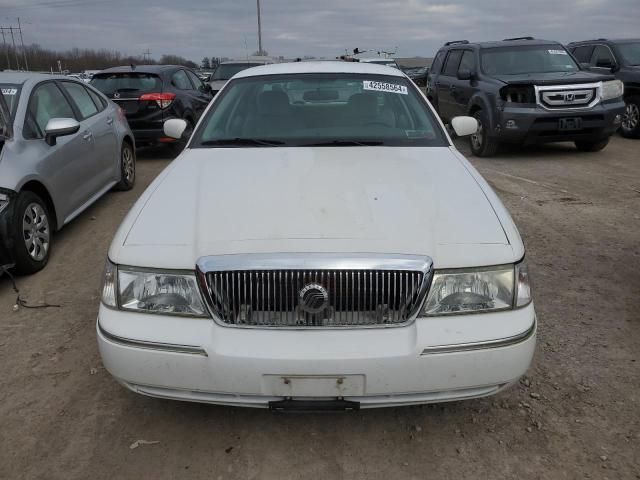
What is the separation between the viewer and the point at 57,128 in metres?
4.64

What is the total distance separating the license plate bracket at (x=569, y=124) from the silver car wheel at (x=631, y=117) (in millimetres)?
2832

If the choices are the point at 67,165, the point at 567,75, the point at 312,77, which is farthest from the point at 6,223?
the point at 567,75

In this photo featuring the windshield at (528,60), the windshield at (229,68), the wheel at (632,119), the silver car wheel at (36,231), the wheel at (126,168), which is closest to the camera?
the silver car wheel at (36,231)

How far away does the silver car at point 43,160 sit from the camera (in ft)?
13.9

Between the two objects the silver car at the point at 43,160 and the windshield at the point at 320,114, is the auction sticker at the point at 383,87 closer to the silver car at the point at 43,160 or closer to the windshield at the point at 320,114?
the windshield at the point at 320,114

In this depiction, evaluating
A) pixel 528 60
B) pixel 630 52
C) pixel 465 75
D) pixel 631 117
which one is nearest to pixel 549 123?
pixel 528 60

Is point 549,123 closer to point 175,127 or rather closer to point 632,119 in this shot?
point 632,119

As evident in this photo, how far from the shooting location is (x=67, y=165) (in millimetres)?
5125

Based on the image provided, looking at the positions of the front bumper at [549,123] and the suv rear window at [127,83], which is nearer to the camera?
the front bumper at [549,123]

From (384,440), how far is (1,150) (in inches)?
145

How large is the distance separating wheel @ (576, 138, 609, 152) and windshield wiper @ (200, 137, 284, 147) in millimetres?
7658

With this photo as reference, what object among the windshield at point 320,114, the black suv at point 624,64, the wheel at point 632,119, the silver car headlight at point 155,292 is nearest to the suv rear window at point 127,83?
the windshield at point 320,114

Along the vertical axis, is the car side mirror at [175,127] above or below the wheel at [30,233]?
above

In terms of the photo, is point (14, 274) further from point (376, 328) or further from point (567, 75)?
point (567, 75)
